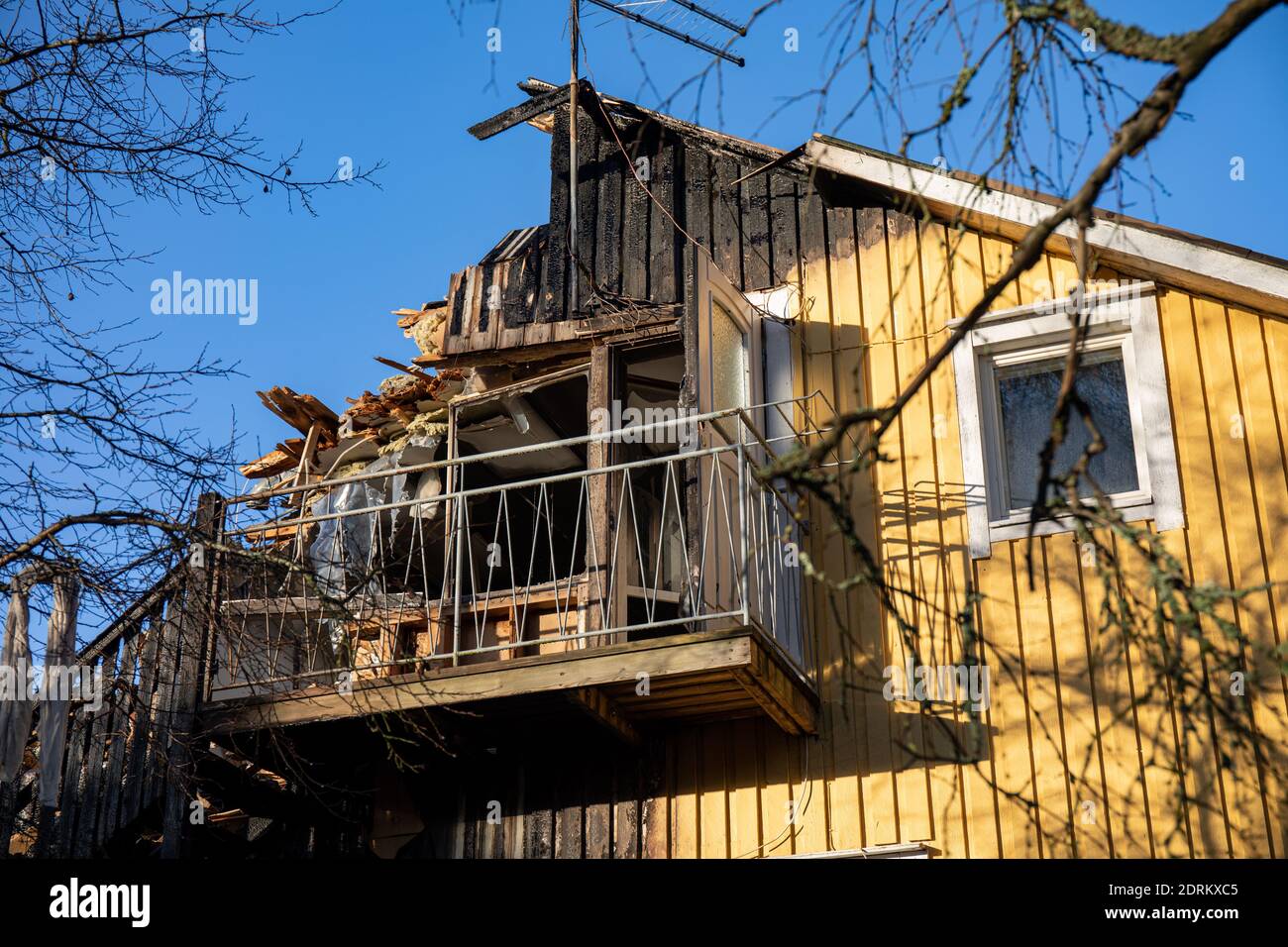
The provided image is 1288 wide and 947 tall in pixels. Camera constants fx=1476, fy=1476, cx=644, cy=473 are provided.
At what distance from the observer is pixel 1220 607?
27.4 ft

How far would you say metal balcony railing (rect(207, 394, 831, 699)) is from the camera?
8.64m

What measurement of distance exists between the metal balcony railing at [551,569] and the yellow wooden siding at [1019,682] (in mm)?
613

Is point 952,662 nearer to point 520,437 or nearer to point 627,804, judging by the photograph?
point 627,804

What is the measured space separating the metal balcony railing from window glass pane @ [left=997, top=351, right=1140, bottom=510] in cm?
132

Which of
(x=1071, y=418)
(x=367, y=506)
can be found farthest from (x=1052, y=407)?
(x=367, y=506)

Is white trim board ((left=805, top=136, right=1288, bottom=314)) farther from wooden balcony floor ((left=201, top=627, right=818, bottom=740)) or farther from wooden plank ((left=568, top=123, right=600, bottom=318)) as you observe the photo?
wooden balcony floor ((left=201, top=627, right=818, bottom=740))

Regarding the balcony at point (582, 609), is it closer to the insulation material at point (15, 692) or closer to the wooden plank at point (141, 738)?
the wooden plank at point (141, 738)

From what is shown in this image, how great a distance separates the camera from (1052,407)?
9.32m

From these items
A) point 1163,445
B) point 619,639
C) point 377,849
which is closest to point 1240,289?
point 1163,445

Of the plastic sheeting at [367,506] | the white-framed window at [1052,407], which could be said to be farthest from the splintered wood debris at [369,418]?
the white-framed window at [1052,407]

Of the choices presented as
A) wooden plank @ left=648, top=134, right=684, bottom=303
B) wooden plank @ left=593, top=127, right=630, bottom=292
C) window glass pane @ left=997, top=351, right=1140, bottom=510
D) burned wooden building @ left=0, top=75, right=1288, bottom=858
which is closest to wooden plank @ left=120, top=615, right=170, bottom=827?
burned wooden building @ left=0, top=75, right=1288, bottom=858

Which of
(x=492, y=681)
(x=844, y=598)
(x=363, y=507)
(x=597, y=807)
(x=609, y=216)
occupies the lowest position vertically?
(x=597, y=807)

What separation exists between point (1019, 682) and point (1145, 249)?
2.76m
